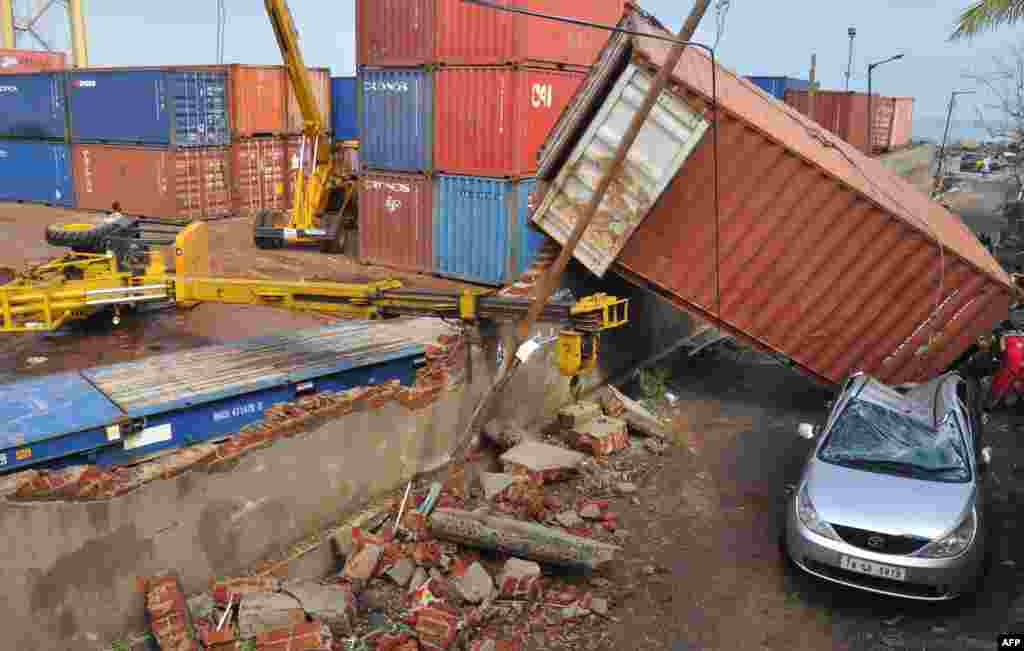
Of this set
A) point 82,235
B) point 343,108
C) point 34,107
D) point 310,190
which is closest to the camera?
point 82,235

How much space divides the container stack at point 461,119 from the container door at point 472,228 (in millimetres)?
24

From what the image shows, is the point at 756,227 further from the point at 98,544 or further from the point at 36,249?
the point at 36,249

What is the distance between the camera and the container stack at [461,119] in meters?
15.8

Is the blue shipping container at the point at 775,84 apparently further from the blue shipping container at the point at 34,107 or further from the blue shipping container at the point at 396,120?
the blue shipping container at the point at 34,107

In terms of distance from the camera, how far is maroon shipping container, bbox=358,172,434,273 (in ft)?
57.7

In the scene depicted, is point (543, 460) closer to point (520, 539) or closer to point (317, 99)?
point (520, 539)

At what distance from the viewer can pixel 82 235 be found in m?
11.3

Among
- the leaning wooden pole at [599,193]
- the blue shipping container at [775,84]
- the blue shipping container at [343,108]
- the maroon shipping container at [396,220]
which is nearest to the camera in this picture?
the leaning wooden pole at [599,193]

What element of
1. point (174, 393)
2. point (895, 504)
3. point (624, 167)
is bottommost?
point (895, 504)

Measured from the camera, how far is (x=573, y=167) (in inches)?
421

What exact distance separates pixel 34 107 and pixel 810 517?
2830 centimetres

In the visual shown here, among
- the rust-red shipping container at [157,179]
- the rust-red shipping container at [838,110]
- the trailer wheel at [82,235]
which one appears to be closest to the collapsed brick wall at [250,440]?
the trailer wheel at [82,235]

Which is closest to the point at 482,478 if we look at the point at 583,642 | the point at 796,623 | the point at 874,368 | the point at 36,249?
the point at 583,642

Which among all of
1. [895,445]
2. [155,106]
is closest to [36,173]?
[155,106]
